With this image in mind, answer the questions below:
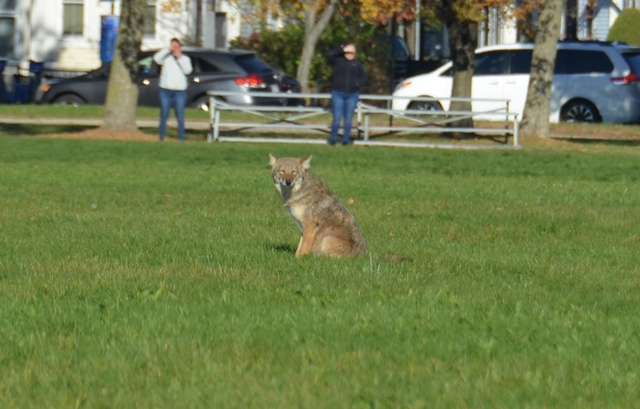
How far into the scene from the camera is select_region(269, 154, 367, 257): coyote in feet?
30.9

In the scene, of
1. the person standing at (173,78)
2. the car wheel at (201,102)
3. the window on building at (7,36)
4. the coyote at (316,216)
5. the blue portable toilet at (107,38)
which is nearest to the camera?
the coyote at (316,216)

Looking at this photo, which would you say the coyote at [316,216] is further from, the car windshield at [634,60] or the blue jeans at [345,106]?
the car windshield at [634,60]

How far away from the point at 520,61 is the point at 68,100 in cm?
1201

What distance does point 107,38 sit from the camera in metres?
39.5

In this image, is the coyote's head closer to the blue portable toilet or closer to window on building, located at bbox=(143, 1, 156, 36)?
the blue portable toilet

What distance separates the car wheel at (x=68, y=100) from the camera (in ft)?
108

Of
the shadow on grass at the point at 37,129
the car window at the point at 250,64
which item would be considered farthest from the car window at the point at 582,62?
the shadow on grass at the point at 37,129

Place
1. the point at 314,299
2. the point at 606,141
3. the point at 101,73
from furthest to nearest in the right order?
the point at 101,73, the point at 606,141, the point at 314,299

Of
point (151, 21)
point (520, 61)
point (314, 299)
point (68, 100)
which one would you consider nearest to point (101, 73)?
Answer: point (68, 100)

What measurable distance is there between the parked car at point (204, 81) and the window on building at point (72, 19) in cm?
1005

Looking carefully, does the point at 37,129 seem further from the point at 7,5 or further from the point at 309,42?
the point at 7,5

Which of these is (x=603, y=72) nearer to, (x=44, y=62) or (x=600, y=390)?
(x=44, y=62)

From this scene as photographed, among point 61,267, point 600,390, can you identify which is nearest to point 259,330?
point 600,390

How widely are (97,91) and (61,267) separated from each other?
23.9 metres
